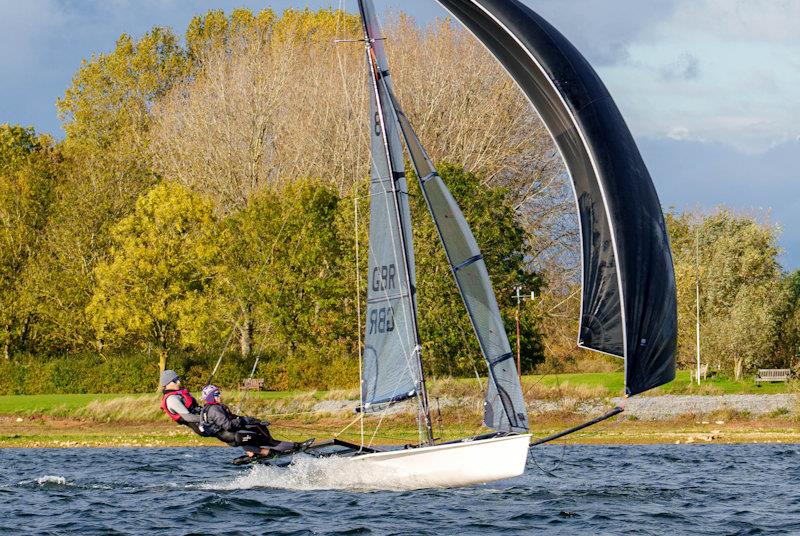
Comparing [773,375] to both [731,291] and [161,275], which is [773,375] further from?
[161,275]

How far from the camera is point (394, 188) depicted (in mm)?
21375

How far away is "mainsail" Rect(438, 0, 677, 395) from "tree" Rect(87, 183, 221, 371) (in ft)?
112

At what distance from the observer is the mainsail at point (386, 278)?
71.3 ft

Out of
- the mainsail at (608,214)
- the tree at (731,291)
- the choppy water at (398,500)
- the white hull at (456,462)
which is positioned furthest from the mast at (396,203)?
the tree at (731,291)

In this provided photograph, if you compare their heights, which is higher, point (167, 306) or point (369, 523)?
point (167, 306)

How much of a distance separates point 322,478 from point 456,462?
10.9 ft

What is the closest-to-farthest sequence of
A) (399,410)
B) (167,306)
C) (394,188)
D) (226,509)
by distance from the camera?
1. (226,509)
2. (394,188)
3. (399,410)
4. (167,306)

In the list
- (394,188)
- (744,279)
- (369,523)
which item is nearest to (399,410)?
(394,188)

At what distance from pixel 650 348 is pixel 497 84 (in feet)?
151

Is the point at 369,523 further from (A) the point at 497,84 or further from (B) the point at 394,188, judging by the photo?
(A) the point at 497,84

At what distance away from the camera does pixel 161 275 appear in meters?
52.1

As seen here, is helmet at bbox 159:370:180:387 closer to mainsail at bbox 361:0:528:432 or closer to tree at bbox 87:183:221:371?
mainsail at bbox 361:0:528:432

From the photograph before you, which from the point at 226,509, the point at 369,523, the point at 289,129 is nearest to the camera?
the point at 369,523

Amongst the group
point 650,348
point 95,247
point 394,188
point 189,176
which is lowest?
point 650,348
